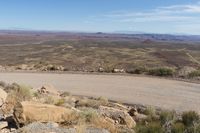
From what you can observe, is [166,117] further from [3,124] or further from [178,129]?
[3,124]

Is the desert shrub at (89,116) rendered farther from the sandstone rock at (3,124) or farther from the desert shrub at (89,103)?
the desert shrub at (89,103)

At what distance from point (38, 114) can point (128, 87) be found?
45.2 feet

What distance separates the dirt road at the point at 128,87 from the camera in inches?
794

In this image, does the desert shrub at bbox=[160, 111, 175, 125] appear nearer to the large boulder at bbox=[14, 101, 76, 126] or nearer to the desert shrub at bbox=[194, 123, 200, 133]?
the desert shrub at bbox=[194, 123, 200, 133]

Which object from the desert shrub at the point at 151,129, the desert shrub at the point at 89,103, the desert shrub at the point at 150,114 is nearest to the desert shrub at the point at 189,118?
the desert shrub at the point at 150,114

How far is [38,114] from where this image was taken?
11.2 m

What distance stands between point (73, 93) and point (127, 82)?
4.83 metres

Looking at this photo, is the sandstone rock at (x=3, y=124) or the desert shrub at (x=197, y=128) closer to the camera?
the sandstone rock at (x=3, y=124)

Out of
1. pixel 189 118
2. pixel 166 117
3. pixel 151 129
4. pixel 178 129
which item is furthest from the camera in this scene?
pixel 166 117

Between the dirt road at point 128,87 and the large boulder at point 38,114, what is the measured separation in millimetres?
8070

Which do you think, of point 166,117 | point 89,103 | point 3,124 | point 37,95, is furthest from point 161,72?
point 3,124

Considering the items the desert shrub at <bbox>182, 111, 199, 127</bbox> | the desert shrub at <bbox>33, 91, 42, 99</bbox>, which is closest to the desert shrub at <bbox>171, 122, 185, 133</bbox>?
the desert shrub at <bbox>182, 111, 199, 127</bbox>

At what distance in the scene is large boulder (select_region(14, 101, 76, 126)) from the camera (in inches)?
436

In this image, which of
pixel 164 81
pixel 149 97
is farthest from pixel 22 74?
pixel 149 97
